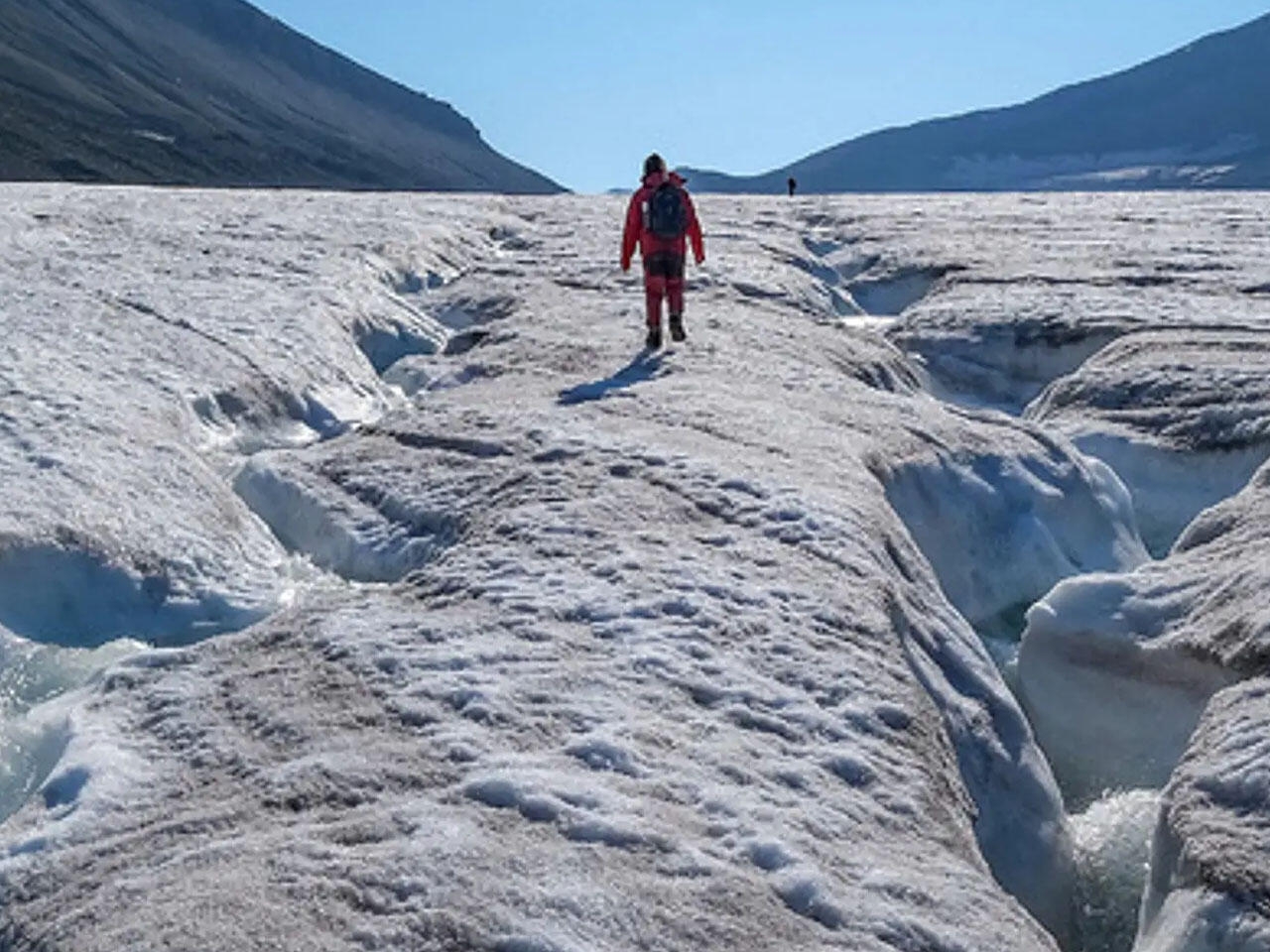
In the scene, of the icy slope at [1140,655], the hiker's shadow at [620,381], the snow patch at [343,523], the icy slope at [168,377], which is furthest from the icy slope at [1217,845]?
the hiker's shadow at [620,381]

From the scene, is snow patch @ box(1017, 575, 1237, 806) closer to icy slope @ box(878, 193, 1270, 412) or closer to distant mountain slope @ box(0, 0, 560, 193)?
icy slope @ box(878, 193, 1270, 412)

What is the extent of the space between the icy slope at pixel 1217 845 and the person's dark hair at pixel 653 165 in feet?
34.3

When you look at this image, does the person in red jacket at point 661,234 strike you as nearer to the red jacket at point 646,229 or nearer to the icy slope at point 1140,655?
the red jacket at point 646,229

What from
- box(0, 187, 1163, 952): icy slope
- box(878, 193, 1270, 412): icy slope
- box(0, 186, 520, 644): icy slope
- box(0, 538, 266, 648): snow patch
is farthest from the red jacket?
box(0, 538, 266, 648): snow patch

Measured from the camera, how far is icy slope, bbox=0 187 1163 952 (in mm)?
6305

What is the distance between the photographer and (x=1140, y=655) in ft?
36.7

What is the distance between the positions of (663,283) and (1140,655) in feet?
28.5

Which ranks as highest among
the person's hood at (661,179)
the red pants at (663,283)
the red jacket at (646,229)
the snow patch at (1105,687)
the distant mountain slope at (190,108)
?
the distant mountain slope at (190,108)

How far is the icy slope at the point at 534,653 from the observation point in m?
6.30

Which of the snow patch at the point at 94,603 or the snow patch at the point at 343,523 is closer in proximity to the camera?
the snow patch at the point at 94,603

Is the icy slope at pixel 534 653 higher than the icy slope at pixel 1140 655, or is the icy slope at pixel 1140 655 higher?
the icy slope at pixel 534 653

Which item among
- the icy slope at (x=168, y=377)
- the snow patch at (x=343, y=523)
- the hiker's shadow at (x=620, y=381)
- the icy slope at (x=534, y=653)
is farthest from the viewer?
the hiker's shadow at (x=620, y=381)

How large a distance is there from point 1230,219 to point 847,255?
10.7 meters

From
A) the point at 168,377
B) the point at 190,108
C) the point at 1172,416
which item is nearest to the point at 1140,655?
the point at 1172,416
